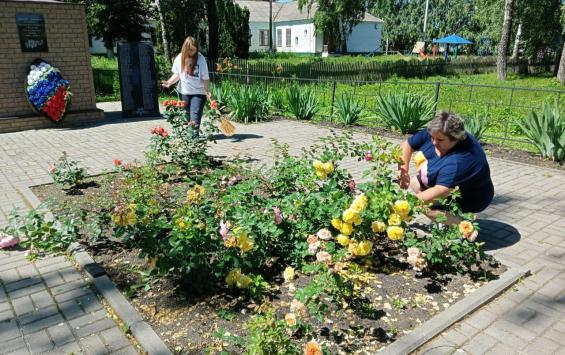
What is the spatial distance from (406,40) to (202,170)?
59785 millimetres

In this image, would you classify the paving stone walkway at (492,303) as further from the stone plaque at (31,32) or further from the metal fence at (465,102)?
the stone plaque at (31,32)

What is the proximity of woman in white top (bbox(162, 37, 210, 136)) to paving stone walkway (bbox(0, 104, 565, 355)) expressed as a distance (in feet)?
6.45

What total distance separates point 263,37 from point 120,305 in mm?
54998

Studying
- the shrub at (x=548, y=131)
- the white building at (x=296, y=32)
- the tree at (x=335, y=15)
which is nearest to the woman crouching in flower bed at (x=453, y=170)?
the shrub at (x=548, y=131)

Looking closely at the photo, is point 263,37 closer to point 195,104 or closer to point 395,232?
point 195,104

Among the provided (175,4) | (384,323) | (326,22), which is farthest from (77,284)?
(326,22)

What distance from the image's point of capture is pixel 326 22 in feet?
136

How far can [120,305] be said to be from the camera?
279cm

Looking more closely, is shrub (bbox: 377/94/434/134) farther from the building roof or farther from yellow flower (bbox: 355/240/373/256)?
the building roof

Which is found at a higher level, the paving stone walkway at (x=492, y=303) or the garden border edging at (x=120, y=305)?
the garden border edging at (x=120, y=305)

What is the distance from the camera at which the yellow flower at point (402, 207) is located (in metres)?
2.89

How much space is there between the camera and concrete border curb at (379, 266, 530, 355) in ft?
8.00

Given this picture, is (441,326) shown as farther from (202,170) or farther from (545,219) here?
(202,170)

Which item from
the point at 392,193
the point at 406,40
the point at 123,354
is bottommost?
the point at 123,354
